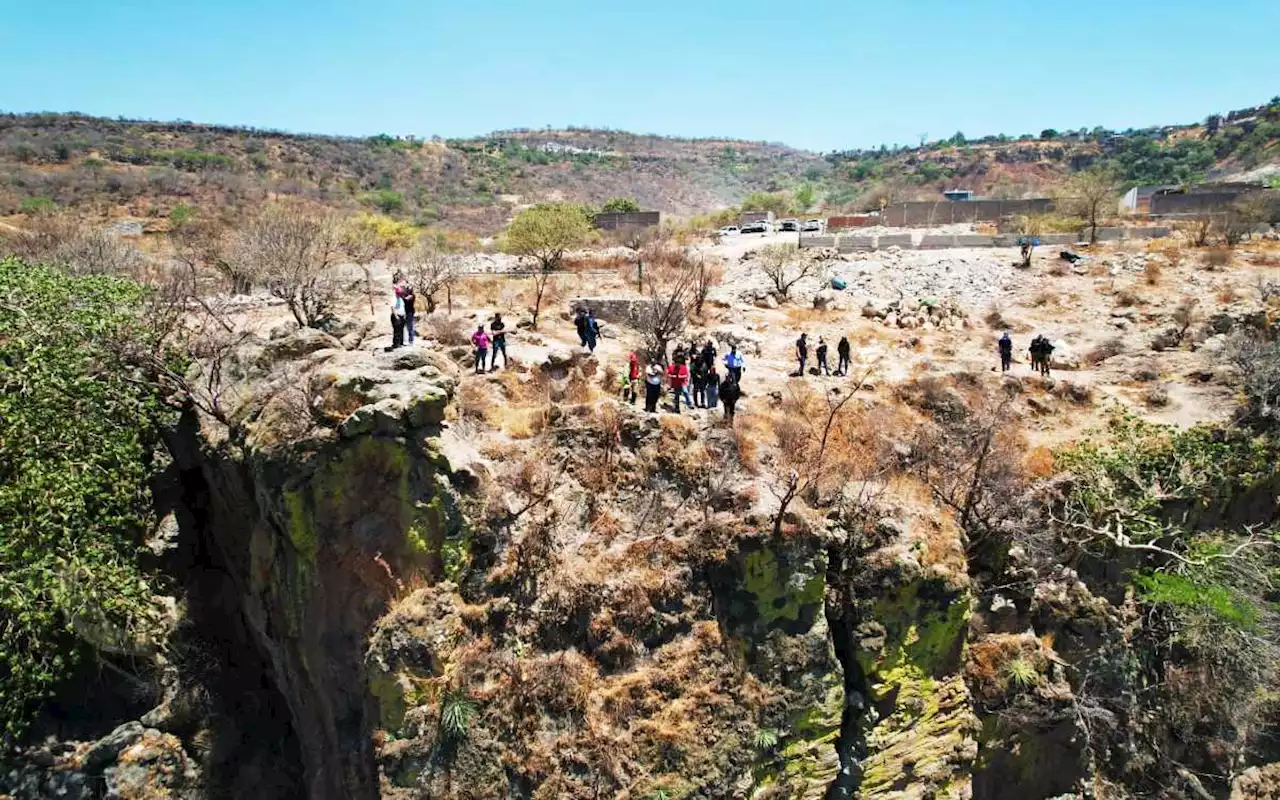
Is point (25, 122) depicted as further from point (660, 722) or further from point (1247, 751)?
point (1247, 751)

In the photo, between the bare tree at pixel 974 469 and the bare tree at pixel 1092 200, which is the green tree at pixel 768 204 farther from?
the bare tree at pixel 974 469

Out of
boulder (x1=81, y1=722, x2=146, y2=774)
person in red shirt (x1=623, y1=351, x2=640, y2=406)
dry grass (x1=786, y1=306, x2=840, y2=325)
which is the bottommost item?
boulder (x1=81, y1=722, x2=146, y2=774)

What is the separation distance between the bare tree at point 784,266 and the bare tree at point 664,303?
2.76 metres

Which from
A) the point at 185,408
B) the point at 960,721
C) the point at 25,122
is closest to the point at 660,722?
the point at 960,721

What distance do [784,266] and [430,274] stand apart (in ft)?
42.2

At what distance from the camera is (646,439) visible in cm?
1174

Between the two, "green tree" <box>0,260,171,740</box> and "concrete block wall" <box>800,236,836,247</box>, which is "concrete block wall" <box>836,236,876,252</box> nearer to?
"concrete block wall" <box>800,236,836,247</box>

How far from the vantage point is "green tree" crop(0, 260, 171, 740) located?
9.84 meters

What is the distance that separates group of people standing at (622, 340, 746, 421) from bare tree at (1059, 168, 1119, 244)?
23411mm

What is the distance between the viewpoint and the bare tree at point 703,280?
21969mm

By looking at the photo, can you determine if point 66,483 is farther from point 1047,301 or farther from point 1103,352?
point 1047,301

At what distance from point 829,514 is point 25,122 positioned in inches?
2793

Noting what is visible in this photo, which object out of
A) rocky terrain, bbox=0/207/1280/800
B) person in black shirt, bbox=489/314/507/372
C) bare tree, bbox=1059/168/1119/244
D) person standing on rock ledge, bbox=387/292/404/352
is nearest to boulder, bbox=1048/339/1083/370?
rocky terrain, bbox=0/207/1280/800

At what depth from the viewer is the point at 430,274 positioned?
20297 millimetres
